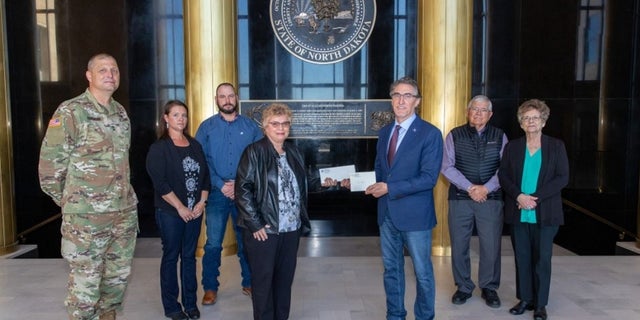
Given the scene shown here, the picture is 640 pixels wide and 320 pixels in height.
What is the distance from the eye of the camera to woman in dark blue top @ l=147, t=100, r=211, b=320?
3484mm

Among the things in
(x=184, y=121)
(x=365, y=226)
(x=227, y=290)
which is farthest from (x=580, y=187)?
(x=184, y=121)

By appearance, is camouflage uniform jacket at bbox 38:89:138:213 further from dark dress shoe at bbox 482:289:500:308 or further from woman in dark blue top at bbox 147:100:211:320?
dark dress shoe at bbox 482:289:500:308

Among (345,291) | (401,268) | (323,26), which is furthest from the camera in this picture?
(323,26)

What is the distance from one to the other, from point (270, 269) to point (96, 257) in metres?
1.09

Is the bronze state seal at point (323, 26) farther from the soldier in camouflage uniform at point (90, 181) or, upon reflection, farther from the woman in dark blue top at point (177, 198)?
the soldier in camouflage uniform at point (90, 181)

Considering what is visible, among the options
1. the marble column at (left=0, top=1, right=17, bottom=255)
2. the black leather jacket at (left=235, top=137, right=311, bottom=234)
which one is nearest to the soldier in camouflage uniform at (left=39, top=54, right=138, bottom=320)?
the black leather jacket at (left=235, top=137, right=311, bottom=234)

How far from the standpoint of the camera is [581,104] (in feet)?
22.1

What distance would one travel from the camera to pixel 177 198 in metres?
3.51

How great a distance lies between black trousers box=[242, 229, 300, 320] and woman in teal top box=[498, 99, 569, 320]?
5.62ft

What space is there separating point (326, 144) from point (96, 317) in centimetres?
A: 372

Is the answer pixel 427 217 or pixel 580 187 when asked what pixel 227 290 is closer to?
pixel 427 217

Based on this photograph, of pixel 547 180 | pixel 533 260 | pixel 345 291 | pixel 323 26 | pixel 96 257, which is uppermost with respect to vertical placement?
pixel 323 26

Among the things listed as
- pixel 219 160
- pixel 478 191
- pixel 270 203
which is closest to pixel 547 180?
pixel 478 191

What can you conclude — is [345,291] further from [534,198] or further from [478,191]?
[534,198]
